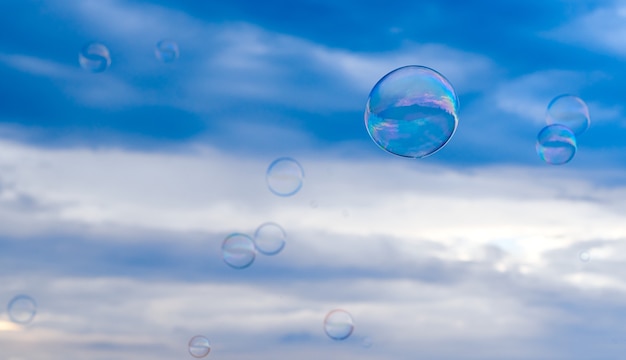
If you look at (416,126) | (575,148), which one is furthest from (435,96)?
(575,148)

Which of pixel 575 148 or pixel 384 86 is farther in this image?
pixel 575 148

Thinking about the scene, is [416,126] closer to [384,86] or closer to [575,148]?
[384,86]

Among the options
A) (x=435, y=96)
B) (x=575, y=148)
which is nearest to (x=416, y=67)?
(x=435, y=96)

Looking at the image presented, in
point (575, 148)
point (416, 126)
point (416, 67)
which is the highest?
point (575, 148)

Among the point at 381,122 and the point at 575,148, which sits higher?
the point at 575,148

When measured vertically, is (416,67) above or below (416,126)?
above

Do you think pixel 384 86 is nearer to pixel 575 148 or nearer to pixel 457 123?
pixel 457 123

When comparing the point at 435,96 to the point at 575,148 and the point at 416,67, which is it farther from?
the point at 575,148

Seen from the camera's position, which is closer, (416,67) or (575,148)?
(416,67)

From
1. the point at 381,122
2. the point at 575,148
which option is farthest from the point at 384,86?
the point at 575,148
